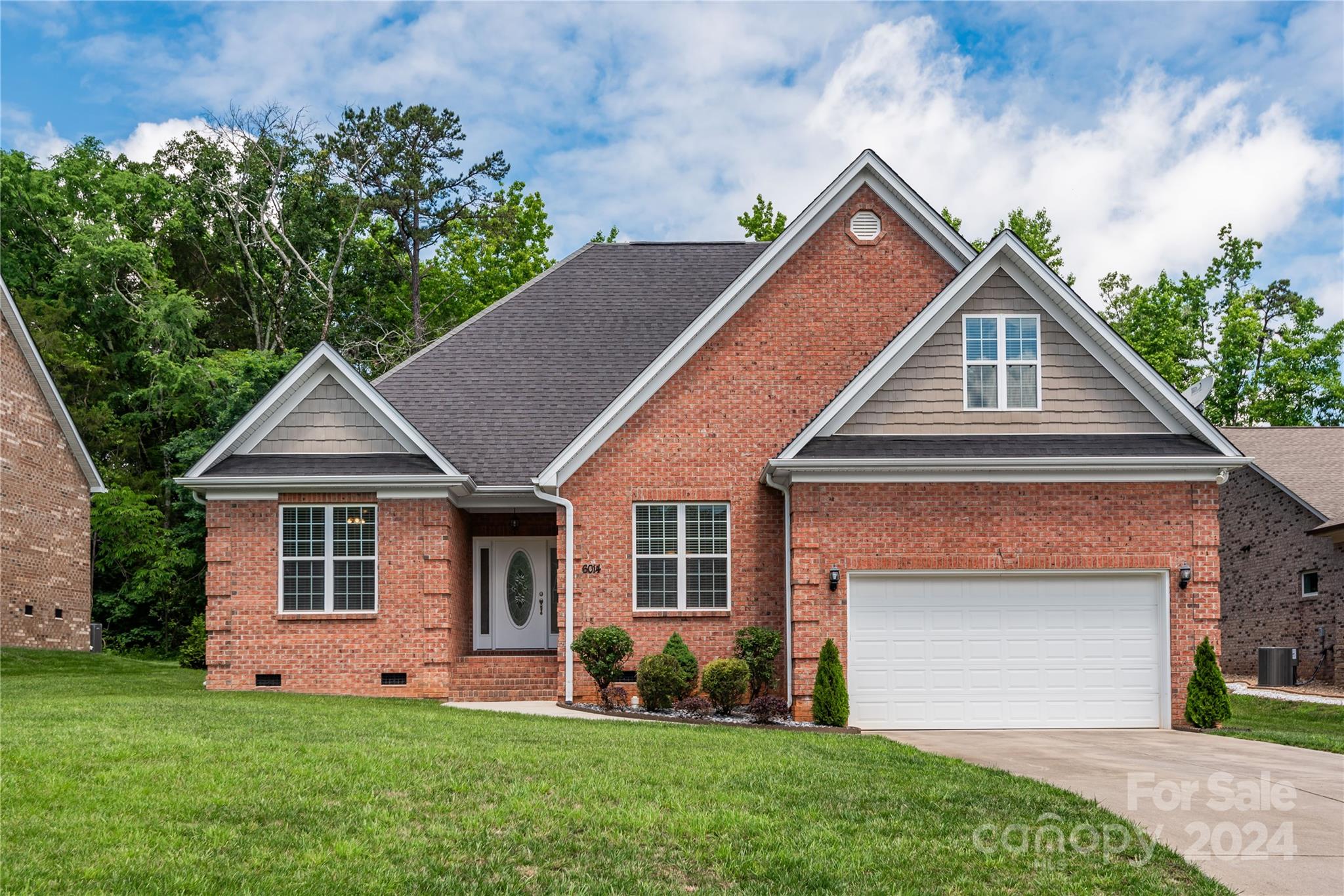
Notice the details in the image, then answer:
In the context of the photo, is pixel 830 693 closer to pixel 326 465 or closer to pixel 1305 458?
pixel 326 465

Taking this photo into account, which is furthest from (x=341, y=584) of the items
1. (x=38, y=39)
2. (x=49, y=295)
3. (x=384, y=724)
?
(x=49, y=295)

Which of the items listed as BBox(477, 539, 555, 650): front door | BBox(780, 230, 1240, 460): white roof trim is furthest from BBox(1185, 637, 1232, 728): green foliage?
BBox(477, 539, 555, 650): front door

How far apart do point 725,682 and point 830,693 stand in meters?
1.64

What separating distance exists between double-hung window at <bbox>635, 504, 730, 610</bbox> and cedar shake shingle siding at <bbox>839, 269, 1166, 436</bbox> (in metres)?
3.18

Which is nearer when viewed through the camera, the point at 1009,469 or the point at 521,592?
the point at 1009,469

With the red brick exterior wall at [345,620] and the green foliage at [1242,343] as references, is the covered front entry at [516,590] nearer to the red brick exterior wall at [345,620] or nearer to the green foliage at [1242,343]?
the red brick exterior wall at [345,620]

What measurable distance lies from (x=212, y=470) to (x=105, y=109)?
32.0 metres

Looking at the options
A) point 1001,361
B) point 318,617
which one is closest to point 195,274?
point 318,617

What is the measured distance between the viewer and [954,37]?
21531 millimetres

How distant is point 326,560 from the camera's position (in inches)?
744

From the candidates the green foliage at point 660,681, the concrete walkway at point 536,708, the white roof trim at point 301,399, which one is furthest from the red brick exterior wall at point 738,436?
the white roof trim at point 301,399

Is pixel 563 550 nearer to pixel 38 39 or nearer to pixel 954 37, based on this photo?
pixel 954 37

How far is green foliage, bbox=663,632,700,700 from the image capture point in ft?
56.4

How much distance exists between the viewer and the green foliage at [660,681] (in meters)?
17.0
